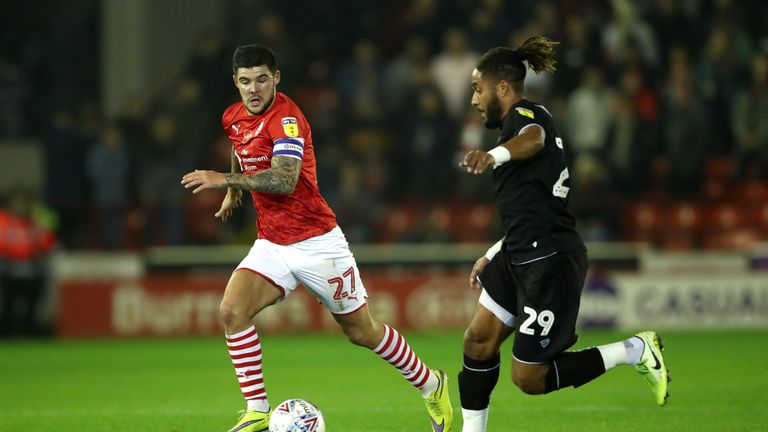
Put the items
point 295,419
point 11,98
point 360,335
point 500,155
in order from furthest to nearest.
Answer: point 11,98 < point 360,335 < point 295,419 < point 500,155

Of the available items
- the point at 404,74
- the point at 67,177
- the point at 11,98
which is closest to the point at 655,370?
the point at 404,74

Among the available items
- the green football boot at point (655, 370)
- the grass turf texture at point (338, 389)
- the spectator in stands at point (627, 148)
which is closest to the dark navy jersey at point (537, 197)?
the green football boot at point (655, 370)

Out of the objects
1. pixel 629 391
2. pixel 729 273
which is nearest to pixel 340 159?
pixel 729 273

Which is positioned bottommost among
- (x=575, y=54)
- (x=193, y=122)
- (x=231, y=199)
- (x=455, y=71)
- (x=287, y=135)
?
(x=193, y=122)

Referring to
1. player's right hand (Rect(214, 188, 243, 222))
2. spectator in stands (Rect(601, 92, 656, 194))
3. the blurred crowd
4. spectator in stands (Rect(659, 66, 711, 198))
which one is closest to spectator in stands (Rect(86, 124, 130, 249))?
the blurred crowd

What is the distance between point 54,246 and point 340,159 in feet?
13.5

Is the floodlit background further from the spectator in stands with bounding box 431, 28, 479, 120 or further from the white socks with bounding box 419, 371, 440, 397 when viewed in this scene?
the white socks with bounding box 419, 371, 440, 397

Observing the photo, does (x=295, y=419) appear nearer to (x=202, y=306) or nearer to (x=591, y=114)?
(x=202, y=306)

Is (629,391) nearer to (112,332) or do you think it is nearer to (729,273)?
(729,273)

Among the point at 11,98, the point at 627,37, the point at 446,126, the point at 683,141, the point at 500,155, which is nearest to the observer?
the point at 500,155

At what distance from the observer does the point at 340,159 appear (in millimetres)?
16031

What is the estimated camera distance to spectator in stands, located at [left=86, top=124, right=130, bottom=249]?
1639cm

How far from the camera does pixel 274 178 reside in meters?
6.70

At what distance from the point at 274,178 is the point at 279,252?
0.55 metres
